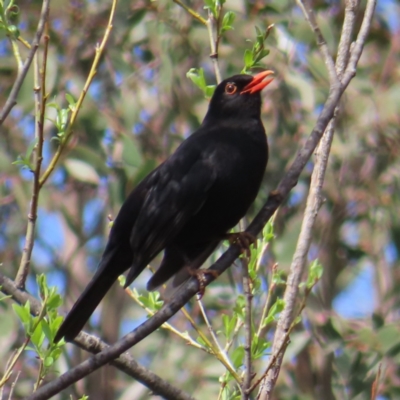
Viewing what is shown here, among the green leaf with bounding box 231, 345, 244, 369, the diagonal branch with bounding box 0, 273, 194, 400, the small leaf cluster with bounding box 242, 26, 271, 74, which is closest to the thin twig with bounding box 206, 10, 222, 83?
the small leaf cluster with bounding box 242, 26, 271, 74

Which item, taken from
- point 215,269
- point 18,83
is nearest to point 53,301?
point 215,269

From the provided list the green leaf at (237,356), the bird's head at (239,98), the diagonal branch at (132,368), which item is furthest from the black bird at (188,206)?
the green leaf at (237,356)

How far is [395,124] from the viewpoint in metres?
7.35

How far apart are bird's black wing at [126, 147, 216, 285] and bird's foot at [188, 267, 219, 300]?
8.0 inches

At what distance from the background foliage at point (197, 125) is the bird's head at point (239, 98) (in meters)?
1.05

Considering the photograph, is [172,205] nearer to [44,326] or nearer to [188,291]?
[188,291]

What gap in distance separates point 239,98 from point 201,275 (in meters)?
1.38

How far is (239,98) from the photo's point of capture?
5.05 metres

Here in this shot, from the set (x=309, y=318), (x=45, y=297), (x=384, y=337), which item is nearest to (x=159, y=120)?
(x=309, y=318)

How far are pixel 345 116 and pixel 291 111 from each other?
671 mm

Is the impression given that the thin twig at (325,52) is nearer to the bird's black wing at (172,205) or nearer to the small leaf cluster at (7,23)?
the bird's black wing at (172,205)

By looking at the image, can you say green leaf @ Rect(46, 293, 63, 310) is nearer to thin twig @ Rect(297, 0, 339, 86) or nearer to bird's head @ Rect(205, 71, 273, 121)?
thin twig @ Rect(297, 0, 339, 86)

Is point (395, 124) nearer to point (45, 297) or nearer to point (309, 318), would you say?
point (309, 318)

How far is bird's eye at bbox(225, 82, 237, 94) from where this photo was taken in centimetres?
510
